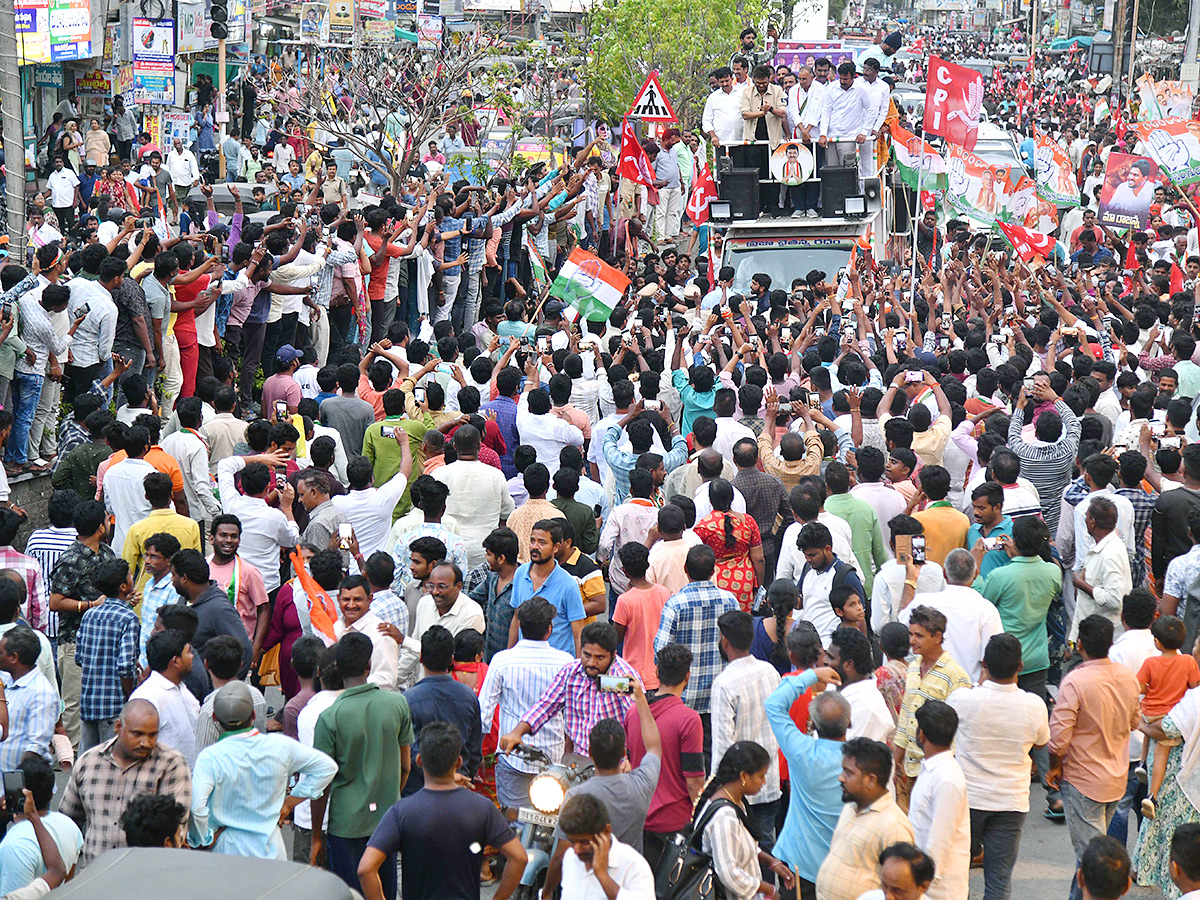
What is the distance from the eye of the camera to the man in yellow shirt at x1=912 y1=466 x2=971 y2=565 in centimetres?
773

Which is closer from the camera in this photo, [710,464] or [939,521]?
[939,521]

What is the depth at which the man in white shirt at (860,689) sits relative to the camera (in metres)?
5.88

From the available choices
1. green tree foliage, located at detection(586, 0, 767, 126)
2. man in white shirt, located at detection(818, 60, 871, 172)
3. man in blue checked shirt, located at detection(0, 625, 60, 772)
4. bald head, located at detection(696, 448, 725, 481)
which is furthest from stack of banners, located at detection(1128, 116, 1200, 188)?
man in blue checked shirt, located at detection(0, 625, 60, 772)

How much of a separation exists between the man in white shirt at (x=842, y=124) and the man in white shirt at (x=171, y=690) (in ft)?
41.8

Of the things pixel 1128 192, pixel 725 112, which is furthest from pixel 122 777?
pixel 1128 192

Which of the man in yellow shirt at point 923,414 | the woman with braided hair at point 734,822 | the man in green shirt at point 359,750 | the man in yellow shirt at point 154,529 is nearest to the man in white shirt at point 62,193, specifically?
the man in yellow shirt at point 154,529

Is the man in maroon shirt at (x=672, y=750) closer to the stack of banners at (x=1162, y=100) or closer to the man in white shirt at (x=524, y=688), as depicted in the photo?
the man in white shirt at (x=524, y=688)

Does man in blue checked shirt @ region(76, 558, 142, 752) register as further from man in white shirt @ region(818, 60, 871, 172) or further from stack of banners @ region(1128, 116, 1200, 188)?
stack of banners @ region(1128, 116, 1200, 188)

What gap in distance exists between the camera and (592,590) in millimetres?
7352

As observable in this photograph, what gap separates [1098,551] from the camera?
25.0 feet

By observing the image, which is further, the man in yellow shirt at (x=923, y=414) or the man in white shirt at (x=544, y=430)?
the man in white shirt at (x=544, y=430)

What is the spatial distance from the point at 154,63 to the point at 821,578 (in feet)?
66.8

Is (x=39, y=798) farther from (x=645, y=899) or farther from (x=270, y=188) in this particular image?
(x=270, y=188)

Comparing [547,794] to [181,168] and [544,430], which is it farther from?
[181,168]
